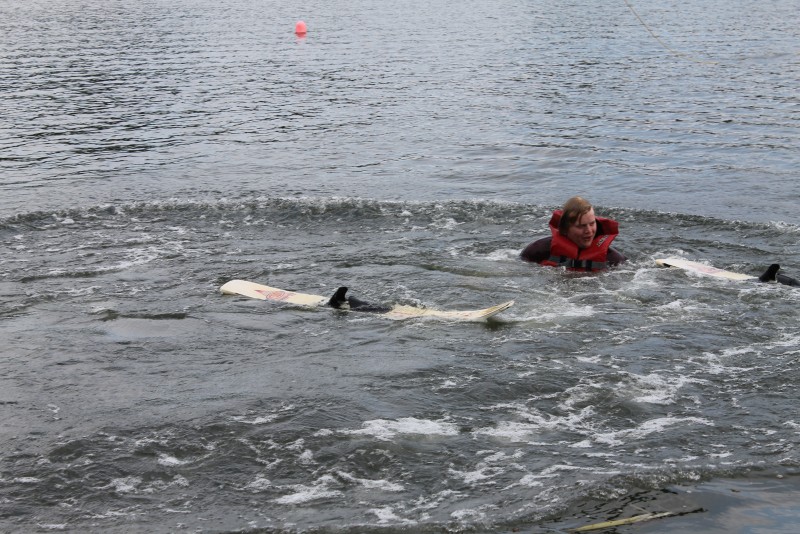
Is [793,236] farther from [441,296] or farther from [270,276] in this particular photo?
[270,276]

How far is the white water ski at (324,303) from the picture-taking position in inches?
427

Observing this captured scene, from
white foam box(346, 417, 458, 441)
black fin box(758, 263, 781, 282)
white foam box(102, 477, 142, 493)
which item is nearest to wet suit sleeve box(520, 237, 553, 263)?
black fin box(758, 263, 781, 282)

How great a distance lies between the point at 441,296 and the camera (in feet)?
39.1

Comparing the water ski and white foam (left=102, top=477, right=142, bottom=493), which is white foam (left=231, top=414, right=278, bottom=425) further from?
the water ski

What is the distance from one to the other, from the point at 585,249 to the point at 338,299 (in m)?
3.44

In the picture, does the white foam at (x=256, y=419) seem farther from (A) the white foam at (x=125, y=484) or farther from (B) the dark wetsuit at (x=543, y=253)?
(B) the dark wetsuit at (x=543, y=253)

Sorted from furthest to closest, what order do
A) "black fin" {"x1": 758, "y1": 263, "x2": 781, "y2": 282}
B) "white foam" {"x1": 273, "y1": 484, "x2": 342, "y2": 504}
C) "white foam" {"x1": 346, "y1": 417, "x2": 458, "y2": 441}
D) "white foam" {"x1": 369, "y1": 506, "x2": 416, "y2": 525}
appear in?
"black fin" {"x1": 758, "y1": 263, "x2": 781, "y2": 282} → "white foam" {"x1": 346, "y1": 417, "x2": 458, "y2": 441} → "white foam" {"x1": 273, "y1": 484, "x2": 342, "y2": 504} → "white foam" {"x1": 369, "y1": 506, "x2": 416, "y2": 525}

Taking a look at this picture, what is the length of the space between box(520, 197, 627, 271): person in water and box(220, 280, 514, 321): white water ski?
1.77 metres

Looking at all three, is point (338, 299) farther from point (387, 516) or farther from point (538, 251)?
point (387, 516)

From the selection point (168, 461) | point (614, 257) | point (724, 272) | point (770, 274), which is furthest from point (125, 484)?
point (724, 272)

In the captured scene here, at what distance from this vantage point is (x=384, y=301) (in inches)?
465

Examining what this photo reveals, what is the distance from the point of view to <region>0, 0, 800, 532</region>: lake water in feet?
24.9

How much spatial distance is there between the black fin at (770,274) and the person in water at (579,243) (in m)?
1.84

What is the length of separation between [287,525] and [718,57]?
100 ft
